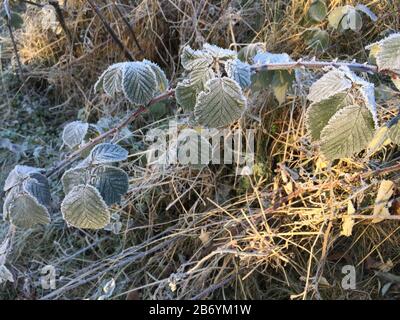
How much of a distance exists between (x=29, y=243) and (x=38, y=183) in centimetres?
66

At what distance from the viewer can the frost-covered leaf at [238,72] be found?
0.85 metres

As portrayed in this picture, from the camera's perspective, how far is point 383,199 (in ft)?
3.84

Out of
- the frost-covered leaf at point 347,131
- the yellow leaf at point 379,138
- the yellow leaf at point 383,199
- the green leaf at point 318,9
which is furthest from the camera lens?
the green leaf at point 318,9

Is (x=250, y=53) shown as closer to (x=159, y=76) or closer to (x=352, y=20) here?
(x=159, y=76)

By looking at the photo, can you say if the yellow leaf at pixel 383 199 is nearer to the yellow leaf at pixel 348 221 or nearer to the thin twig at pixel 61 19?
the yellow leaf at pixel 348 221

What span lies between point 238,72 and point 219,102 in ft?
0.24

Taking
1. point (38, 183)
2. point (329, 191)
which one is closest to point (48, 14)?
point (38, 183)

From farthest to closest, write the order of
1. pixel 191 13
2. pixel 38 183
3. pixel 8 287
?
pixel 191 13
pixel 8 287
pixel 38 183

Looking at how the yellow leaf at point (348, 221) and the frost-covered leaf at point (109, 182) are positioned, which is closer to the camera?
the frost-covered leaf at point (109, 182)

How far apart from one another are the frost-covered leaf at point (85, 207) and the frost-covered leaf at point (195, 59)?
288 millimetres

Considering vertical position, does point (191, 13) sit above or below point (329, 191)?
above

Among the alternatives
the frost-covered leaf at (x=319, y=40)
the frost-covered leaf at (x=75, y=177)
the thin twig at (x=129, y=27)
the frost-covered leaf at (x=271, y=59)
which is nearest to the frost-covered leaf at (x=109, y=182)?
the frost-covered leaf at (x=75, y=177)
